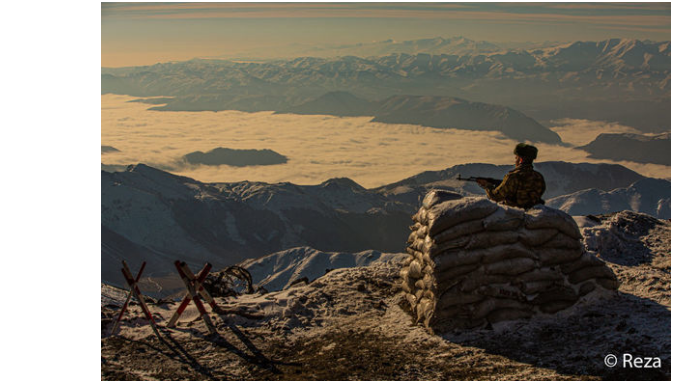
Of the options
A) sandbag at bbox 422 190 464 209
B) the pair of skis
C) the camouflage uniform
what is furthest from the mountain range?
the camouflage uniform

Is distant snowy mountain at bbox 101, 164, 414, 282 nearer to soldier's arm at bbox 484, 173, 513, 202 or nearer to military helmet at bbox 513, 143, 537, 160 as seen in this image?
soldier's arm at bbox 484, 173, 513, 202

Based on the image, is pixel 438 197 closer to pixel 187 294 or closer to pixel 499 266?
pixel 499 266

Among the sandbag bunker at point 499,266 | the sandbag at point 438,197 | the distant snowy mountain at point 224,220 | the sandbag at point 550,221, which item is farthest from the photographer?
the distant snowy mountain at point 224,220

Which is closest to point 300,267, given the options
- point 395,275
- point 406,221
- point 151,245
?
point 395,275

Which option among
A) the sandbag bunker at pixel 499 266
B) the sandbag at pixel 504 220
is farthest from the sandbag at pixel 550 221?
the sandbag at pixel 504 220

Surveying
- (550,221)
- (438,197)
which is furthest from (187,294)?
(550,221)

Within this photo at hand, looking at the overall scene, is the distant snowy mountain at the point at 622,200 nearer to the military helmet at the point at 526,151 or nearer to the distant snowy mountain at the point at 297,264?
the distant snowy mountain at the point at 297,264

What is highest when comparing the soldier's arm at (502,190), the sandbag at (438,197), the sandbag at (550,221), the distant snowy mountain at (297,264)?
the soldier's arm at (502,190)

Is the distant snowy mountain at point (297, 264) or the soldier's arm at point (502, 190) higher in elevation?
the soldier's arm at point (502, 190)
